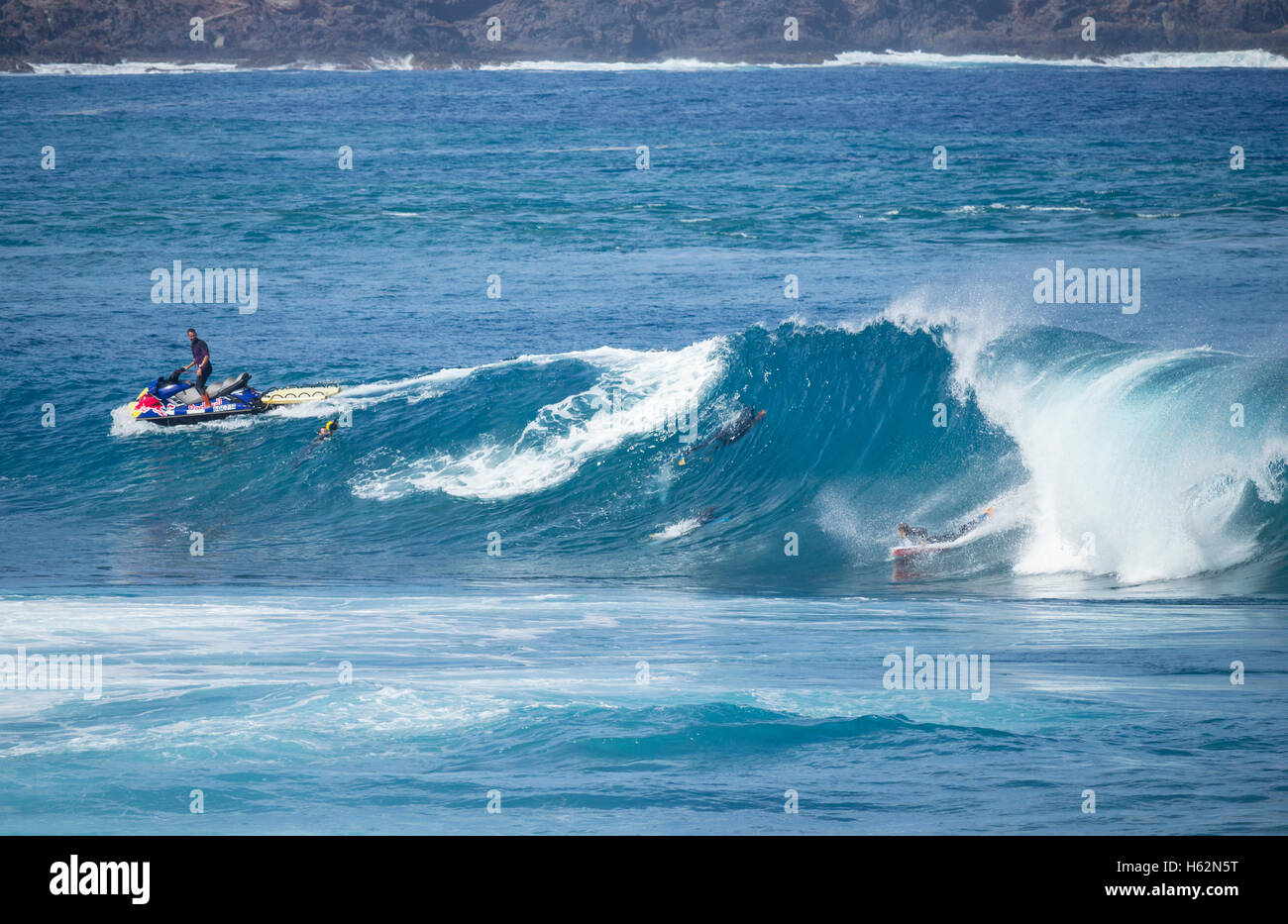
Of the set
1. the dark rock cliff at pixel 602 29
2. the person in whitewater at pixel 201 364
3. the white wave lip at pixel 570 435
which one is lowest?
the white wave lip at pixel 570 435

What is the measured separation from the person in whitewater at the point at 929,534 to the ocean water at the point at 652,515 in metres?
0.27

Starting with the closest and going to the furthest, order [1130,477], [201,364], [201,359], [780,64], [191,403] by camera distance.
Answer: [1130,477], [201,359], [201,364], [191,403], [780,64]

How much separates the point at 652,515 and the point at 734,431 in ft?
8.05

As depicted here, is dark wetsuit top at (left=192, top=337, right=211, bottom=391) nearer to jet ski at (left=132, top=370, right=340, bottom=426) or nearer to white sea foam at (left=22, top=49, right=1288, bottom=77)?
jet ski at (left=132, top=370, right=340, bottom=426)

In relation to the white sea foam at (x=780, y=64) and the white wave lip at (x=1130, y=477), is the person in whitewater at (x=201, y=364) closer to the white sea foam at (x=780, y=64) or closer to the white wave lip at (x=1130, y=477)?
the white wave lip at (x=1130, y=477)

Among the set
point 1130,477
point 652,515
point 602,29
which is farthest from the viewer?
point 602,29

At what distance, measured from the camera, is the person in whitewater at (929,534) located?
646 inches

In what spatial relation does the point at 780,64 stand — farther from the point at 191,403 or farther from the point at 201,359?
the point at 201,359

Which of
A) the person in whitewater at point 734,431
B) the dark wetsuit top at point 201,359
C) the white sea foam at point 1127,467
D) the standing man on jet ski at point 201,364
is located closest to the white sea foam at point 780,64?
the standing man on jet ski at point 201,364

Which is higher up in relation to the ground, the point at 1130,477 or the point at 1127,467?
the point at 1127,467

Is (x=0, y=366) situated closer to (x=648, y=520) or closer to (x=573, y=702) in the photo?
(x=648, y=520)

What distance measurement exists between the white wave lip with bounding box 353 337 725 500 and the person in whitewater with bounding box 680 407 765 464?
893mm

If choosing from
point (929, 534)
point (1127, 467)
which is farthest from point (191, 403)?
point (1127, 467)

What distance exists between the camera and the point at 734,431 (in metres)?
20.7
